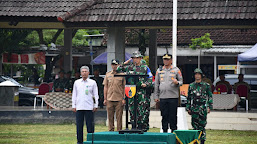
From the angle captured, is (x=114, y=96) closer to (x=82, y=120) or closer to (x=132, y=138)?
(x=82, y=120)

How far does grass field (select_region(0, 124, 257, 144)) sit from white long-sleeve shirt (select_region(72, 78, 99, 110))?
168cm

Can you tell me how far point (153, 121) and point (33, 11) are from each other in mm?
5545

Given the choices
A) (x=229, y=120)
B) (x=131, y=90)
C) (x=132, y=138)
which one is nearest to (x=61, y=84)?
→ (x=229, y=120)

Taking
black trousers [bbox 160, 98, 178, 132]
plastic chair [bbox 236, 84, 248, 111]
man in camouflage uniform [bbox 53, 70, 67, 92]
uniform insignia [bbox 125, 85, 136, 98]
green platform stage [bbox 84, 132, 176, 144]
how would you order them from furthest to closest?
man in camouflage uniform [bbox 53, 70, 67, 92]
plastic chair [bbox 236, 84, 248, 111]
black trousers [bbox 160, 98, 178, 132]
uniform insignia [bbox 125, 85, 136, 98]
green platform stage [bbox 84, 132, 176, 144]

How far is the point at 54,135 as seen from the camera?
16.3 meters

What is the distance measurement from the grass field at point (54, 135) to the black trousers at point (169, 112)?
1.97 metres

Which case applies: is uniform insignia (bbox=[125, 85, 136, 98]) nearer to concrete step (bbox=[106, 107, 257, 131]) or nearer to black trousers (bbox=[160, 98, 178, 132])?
black trousers (bbox=[160, 98, 178, 132])

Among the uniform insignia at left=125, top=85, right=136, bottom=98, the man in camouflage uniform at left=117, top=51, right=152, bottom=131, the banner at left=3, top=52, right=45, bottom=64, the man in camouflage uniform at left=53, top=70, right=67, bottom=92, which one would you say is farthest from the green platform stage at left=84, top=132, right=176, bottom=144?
the banner at left=3, top=52, right=45, bottom=64

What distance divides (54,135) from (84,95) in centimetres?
363

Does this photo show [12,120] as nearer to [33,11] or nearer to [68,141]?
[33,11]

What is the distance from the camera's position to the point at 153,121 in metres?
19.3

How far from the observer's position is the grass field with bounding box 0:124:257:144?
1504 cm

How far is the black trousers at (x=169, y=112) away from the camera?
13.3m

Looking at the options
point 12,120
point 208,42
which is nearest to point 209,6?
point 12,120
